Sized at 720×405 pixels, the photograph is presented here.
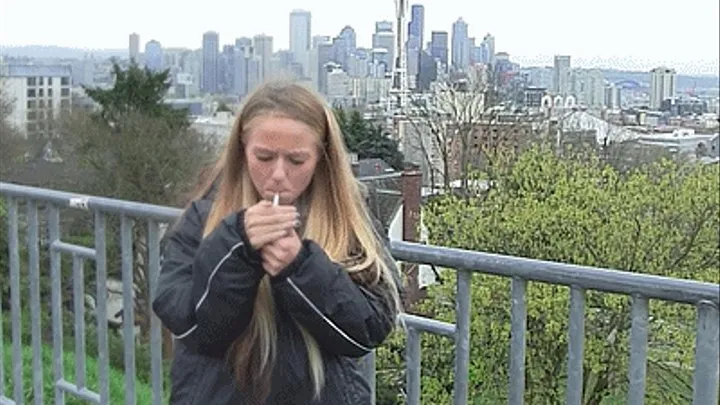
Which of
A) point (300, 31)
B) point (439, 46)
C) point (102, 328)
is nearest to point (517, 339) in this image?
point (102, 328)

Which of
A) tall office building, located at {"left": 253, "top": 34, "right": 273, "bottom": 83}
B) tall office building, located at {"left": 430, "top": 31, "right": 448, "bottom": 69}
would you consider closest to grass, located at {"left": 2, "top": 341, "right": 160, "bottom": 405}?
tall office building, located at {"left": 253, "top": 34, "right": 273, "bottom": 83}

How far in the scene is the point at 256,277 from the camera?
4.90 ft

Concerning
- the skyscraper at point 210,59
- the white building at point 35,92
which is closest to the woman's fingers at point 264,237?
the skyscraper at point 210,59

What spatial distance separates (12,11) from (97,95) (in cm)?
607

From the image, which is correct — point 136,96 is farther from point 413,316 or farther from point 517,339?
point 517,339

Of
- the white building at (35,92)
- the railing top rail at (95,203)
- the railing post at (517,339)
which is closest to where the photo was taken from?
the railing post at (517,339)

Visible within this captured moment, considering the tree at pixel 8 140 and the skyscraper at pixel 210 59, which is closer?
the skyscraper at pixel 210 59

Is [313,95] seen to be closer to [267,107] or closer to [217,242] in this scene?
[267,107]

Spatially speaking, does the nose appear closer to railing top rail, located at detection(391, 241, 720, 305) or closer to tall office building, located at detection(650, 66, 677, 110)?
railing top rail, located at detection(391, 241, 720, 305)

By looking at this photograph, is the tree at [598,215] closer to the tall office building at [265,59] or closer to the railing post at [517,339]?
the tall office building at [265,59]

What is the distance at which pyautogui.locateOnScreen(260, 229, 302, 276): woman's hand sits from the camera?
1466 millimetres

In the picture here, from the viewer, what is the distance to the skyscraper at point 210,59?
639cm

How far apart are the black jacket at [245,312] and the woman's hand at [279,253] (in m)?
0.01

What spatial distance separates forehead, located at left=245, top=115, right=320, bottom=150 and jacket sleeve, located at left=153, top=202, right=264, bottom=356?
0.18m
